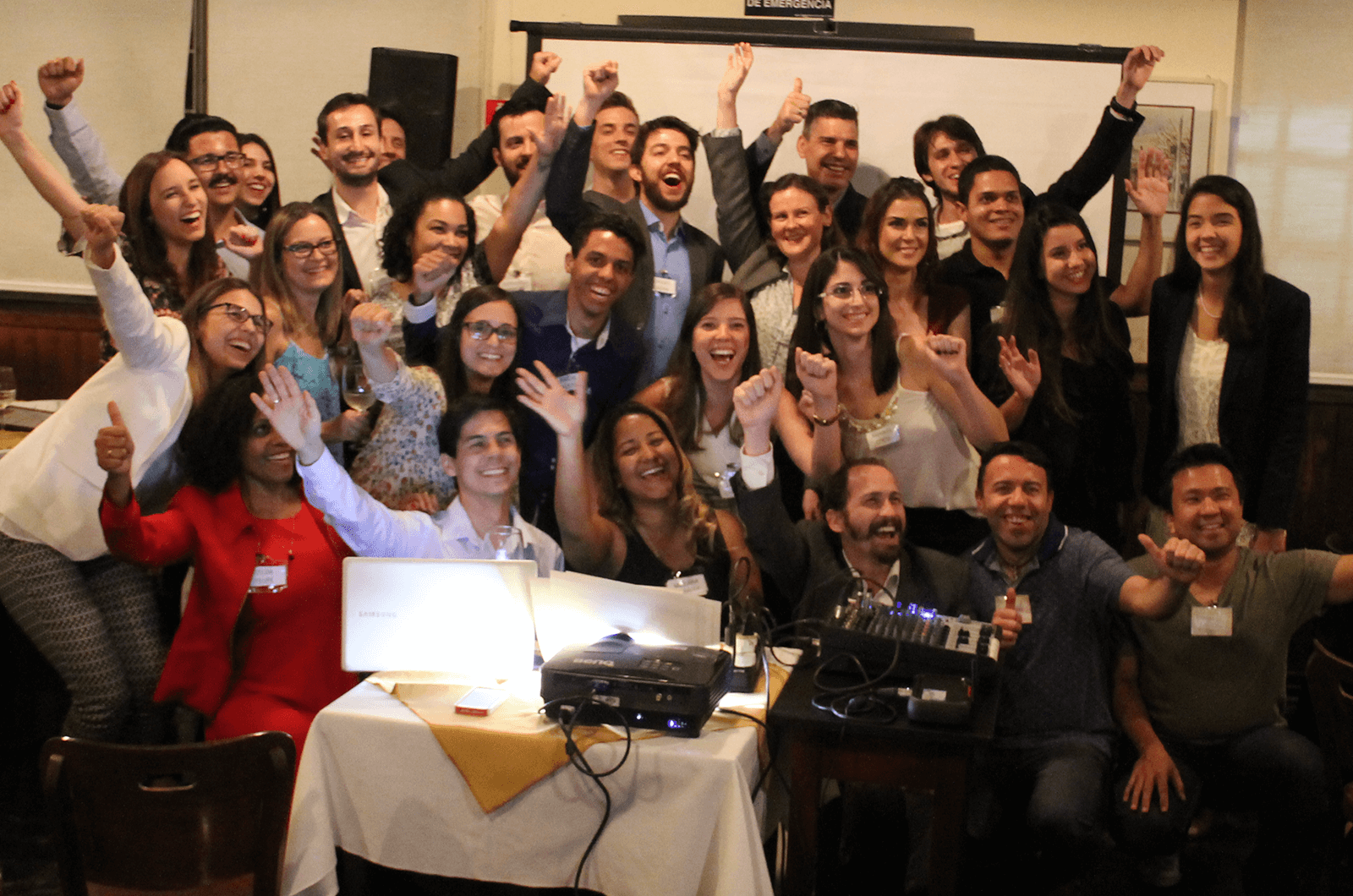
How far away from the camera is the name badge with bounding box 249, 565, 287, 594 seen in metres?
2.79

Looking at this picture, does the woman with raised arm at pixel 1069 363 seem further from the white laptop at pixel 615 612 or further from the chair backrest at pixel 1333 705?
the white laptop at pixel 615 612

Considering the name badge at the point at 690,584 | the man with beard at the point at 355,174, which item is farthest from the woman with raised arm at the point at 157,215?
the name badge at the point at 690,584

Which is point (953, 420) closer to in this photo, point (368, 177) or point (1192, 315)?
point (1192, 315)

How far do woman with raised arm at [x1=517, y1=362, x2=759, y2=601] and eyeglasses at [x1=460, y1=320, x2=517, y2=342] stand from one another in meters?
0.20

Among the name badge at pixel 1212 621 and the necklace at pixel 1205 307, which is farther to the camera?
the necklace at pixel 1205 307

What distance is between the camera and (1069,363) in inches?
131

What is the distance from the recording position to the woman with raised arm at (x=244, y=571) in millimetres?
2742

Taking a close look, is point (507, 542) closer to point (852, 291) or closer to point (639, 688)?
point (639, 688)

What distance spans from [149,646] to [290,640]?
54 centimetres

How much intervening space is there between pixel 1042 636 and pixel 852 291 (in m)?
1.01

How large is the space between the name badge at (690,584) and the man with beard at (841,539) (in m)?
0.19

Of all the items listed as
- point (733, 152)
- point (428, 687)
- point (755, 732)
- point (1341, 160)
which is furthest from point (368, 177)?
point (1341, 160)

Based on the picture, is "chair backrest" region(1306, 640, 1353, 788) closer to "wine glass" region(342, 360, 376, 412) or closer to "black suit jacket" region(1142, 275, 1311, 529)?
"black suit jacket" region(1142, 275, 1311, 529)

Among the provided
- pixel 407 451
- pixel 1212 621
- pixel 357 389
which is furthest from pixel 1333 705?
pixel 357 389
